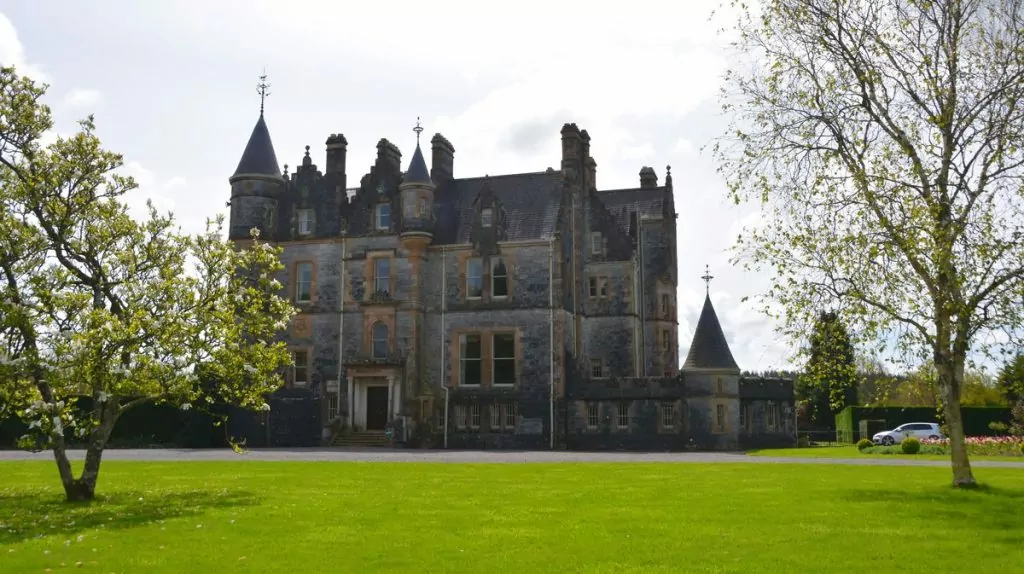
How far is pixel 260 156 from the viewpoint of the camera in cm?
5122

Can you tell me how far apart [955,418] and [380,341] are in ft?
105

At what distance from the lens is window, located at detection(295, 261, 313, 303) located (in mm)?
50375

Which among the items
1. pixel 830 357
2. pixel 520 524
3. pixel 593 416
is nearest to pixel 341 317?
pixel 593 416

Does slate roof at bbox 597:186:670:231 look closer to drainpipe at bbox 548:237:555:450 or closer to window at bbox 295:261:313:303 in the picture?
drainpipe at bbox 548:237:555:450

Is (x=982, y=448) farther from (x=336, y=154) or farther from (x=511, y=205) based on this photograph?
(x=336, y=154)

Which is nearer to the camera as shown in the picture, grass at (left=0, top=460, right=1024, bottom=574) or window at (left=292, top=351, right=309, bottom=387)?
grass at (left=0, top=460, right=1024, bottom=574)

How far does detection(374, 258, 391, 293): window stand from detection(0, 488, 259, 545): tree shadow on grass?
28471 millimetres

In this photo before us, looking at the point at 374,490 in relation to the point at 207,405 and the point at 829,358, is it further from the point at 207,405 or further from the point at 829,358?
the point at 207,405

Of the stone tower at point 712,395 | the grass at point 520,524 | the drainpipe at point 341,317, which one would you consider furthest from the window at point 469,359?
the grass at point 520,524

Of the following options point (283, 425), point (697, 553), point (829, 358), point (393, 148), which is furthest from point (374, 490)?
point (393, 148)

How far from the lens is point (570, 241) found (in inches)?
1971

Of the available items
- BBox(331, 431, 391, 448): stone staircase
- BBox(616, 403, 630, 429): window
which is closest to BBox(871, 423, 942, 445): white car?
BBox(616, 403, 630, 429): window

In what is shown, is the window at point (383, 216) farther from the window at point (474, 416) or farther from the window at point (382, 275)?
the window at point (474, 416)

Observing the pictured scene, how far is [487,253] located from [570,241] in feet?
15.4
